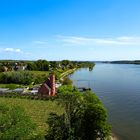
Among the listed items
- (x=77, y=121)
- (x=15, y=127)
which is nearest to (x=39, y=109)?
(x=77, y=121)

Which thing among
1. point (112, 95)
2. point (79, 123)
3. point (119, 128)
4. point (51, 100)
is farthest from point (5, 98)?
point (79, 123)

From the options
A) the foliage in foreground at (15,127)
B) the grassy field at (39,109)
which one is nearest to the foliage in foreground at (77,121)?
the foliage in foreground at (15,127)

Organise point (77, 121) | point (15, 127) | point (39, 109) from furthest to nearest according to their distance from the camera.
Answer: point (39, 109), point (77, 121), point (15, 127)

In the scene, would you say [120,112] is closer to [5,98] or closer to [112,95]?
[112,95]

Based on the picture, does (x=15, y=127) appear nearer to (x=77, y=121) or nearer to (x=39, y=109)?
(x=77, y=121)

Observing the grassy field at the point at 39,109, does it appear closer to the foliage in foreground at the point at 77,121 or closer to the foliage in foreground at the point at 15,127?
the foliage in foreground at the point at 77,121

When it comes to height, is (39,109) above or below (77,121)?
below

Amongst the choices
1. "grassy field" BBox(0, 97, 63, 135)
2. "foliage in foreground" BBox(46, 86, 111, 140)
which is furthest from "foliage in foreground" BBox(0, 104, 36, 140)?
"grassy field" BBox(0, 97, 63, 135)

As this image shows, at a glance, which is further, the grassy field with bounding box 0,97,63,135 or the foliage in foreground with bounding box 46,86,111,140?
the grassy field with bounding box 0,97,63,135

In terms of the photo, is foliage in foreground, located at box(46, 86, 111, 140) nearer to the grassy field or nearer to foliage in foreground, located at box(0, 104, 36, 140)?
foliage in foreground, located at box(0, 104, 36, 140)

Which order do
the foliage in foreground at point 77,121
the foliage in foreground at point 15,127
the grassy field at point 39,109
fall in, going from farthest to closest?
1. the grassy field at point 39,109
2. the foliage in foreground at point 77,121
3. the foliage in foreground at point 15,127
